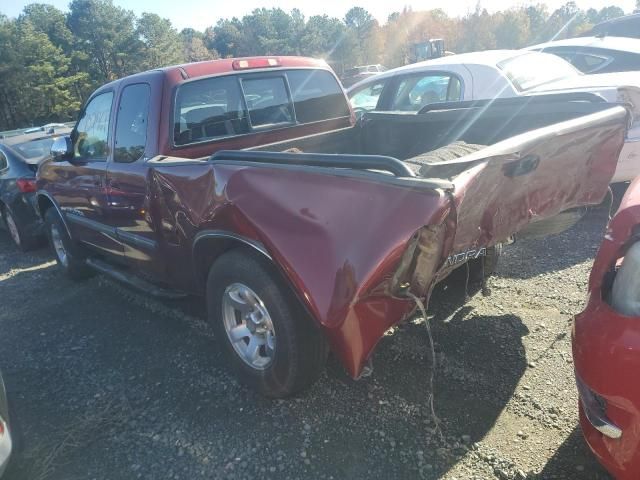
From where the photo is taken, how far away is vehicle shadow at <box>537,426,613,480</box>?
2178 mm

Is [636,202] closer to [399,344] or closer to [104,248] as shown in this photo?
[399,344]

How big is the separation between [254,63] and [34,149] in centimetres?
432

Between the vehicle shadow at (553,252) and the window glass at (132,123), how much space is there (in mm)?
3136

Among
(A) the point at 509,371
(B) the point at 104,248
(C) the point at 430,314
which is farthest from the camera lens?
(B) the point at 104,248

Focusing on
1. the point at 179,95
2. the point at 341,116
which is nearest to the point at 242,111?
the point at 179,95

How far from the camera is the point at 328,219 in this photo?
2.20 m

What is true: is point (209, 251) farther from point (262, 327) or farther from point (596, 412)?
point (596, 412)

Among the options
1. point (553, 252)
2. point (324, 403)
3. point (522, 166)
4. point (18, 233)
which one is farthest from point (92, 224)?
point (553, 252)

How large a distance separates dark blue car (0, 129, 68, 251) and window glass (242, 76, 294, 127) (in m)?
3.75

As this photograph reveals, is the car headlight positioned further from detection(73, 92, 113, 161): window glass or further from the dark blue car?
the dark blue car

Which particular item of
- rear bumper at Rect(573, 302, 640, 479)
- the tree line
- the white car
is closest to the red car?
rear bumper at Rect(573, 302, 640, 479)

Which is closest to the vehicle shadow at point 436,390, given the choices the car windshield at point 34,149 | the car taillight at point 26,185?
the car taillight at point 26,185

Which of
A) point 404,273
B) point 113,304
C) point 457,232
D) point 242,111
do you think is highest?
point 242,111

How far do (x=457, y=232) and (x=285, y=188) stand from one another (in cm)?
83
